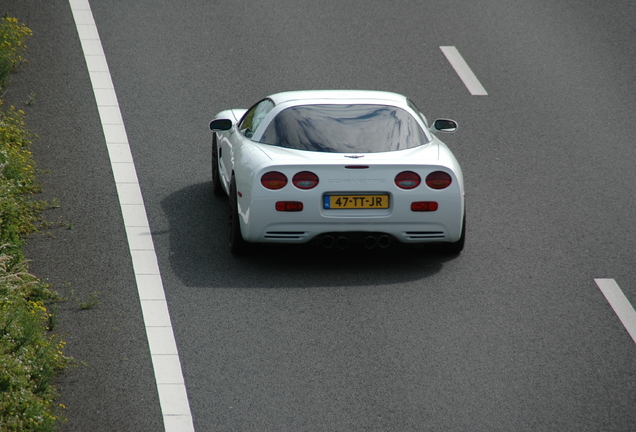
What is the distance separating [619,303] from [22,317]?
183 inches

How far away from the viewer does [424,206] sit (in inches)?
313

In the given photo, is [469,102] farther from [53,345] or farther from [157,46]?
[53,345]

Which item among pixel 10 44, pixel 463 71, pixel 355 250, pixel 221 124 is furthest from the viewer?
pixel 463 71

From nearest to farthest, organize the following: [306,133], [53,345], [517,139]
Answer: [53,345] < [306,133] < [517,139]

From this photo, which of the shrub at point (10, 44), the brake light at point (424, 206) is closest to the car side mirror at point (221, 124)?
the brake light at point (424, 206)

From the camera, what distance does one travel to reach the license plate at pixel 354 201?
7859mm

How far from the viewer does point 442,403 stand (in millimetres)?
6133

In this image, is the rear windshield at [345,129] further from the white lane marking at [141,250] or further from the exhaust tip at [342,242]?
the white lane marking at [141,250]

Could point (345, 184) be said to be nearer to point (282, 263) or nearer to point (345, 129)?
point (345, 129)

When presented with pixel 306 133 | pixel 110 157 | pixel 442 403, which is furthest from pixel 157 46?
pixel 442 403

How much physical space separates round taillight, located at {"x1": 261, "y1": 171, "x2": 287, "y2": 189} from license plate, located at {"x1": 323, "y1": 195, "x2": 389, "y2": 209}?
38 centimetres

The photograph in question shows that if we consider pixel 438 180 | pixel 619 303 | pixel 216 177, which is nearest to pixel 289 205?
pixel 438 180

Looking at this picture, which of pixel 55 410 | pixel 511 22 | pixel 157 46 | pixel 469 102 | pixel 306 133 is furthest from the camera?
pixel 511 22

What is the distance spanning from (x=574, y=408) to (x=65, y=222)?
16.8ft
